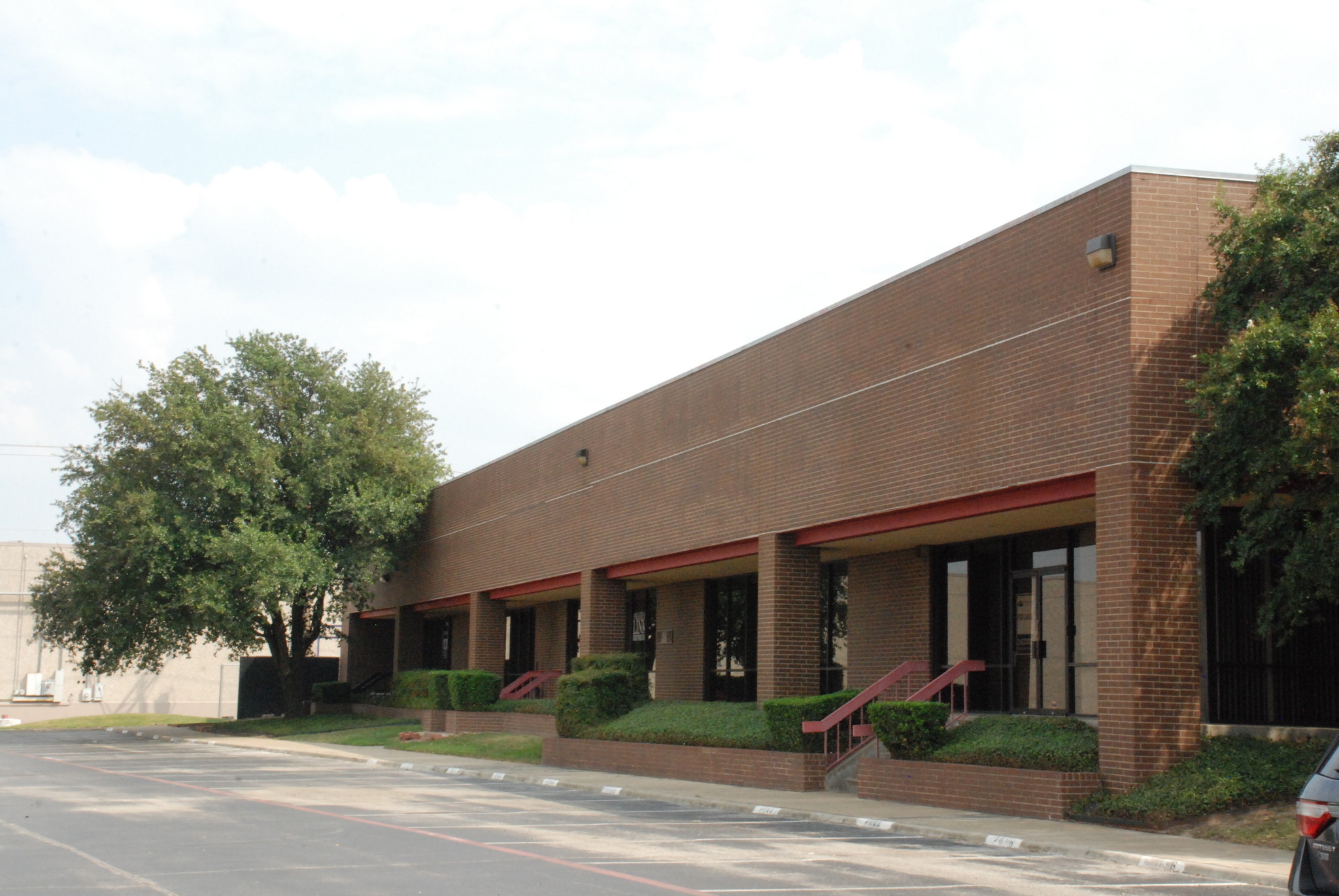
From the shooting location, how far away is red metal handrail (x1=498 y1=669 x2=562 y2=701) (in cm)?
3825

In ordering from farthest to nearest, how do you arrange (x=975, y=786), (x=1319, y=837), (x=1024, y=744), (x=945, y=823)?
(x=975, y=786), (x=1024, y=744), (x=945, y=823), (x=1319, y=837)

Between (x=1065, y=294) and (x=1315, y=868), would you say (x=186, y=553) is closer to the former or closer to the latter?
(x=1065, y=294)

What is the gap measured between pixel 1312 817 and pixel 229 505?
3703 cm

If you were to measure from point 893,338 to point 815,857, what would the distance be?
9895 mm

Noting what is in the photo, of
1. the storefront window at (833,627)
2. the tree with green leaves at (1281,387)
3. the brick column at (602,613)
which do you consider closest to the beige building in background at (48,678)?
the brick column at (602,613)

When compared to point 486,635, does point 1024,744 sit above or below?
below

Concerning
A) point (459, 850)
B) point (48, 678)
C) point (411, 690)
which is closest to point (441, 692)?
point (411, 690)

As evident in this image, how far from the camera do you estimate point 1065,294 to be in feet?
58.7

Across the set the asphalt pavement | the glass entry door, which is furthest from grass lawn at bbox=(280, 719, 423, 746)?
the glass entry door

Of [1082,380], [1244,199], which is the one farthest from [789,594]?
[1244,199]

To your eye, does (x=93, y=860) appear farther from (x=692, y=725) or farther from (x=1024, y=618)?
(x=1024, y=618)

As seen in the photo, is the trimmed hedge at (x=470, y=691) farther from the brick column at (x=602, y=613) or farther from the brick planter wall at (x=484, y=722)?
the brick column at (x=602, y=613)

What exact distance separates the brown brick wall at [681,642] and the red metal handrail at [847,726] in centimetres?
1003

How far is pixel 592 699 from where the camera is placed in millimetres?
27906
